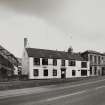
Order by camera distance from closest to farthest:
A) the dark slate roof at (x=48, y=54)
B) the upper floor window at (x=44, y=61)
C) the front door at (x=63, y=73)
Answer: the dark slate roof at (x=48, y=54) → the upper floor window at (x=44, y=61) → the front door at (x=63, y=73)

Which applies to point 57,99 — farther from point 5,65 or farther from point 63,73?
point 63,73

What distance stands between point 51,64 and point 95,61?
1963 centimetres

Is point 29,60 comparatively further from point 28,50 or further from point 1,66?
point 1,66

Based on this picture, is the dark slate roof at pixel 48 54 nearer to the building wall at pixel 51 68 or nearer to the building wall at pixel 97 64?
the building wall at pixel 51 68

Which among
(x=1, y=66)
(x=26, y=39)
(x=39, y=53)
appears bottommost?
(x=1, y=66)

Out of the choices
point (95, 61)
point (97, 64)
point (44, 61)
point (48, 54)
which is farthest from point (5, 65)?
point (97, 64)

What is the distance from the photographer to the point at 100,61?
63000 mm

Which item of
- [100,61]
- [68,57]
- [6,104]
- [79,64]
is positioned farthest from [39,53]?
[6,104]

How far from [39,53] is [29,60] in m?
Answer: 4.28

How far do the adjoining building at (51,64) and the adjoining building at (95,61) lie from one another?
3.13 metres

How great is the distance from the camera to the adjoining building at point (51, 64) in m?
45.0

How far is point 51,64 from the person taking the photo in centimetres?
4803

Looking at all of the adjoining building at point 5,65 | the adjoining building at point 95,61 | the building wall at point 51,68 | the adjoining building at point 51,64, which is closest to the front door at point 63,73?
the adjoining building at point 51,64

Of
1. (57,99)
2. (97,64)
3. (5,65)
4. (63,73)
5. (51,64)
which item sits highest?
(97,64)
